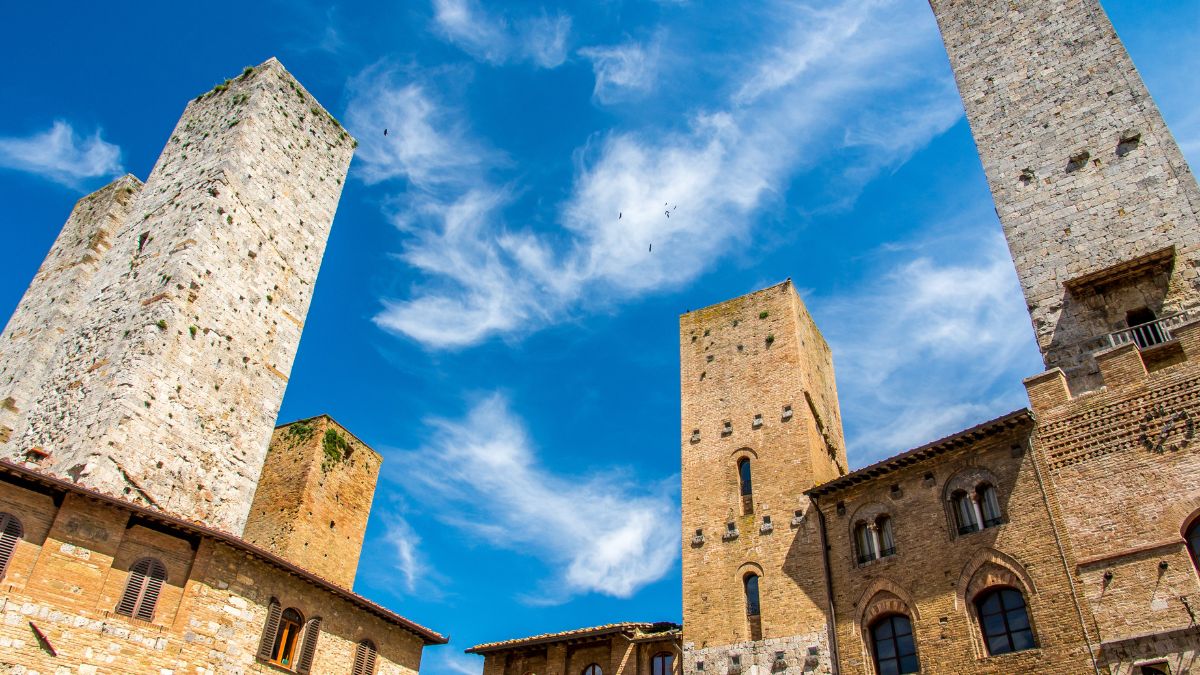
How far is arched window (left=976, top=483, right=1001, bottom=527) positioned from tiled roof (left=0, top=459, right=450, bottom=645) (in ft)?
50.7

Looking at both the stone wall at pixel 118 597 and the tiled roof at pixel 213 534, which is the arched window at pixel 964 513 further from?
the stone wall at pixel 118 597

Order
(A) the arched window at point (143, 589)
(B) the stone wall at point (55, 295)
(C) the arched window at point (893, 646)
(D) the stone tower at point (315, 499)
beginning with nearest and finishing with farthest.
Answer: (A) the arched window at point (143, 589) < (C) the arched window at point (893, 646) < (D) the stone tower at point (315, 499) < (B) the stone wall at point (55, 295)

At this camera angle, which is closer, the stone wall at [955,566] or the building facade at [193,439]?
the building facade at [193,439]

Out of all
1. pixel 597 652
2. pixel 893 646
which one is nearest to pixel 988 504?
pixel 893 646

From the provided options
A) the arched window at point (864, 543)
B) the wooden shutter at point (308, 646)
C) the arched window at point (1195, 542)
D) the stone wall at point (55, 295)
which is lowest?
the wooden shutter at point (308, 646)

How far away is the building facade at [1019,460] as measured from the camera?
17.1 m

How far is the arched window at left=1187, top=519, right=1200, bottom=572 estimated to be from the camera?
15961mm

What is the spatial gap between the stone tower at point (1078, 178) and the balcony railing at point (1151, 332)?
3 centimetres

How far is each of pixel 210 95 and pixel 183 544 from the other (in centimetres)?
1817

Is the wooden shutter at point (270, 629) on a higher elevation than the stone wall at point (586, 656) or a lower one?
lower

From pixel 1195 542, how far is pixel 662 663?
48.8 ft

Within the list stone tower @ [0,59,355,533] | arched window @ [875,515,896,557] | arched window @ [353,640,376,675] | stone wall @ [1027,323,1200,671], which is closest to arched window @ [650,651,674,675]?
arched window @ [875,515,896,557]

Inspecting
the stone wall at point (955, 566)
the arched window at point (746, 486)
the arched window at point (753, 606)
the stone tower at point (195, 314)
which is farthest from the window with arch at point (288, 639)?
the stone wall at point (955, 566)

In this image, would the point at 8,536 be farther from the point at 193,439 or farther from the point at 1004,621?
the point at 1004,621
